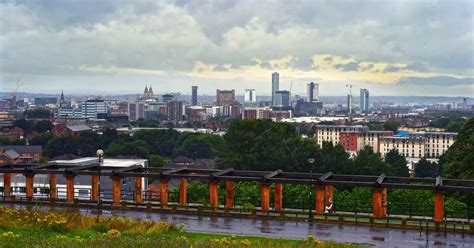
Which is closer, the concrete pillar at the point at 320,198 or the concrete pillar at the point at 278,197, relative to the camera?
the concrete pillar at the point at 320,198

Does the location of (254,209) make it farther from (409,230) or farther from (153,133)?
(153,133)

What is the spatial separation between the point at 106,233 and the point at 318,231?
10478 millimetres

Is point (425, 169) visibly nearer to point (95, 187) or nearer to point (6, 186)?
point (95, 187)

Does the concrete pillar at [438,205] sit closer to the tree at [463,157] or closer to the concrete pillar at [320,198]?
the concrete pillar at [320,198]

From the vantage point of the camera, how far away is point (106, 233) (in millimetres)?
25406

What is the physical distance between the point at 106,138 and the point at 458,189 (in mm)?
127838

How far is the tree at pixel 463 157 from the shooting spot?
57487 mm

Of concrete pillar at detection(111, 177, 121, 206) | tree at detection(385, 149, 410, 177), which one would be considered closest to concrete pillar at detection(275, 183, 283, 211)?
concrete pillar at detection(111, 177, 121, 206)

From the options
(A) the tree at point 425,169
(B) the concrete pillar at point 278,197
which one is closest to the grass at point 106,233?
(B) the concrete pillar at point 278,197

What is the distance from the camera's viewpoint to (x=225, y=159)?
8375cm

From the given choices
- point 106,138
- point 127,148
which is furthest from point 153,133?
point 127,148

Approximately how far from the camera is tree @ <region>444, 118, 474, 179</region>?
57.5m

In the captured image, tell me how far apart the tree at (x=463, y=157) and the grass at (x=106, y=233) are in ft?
109

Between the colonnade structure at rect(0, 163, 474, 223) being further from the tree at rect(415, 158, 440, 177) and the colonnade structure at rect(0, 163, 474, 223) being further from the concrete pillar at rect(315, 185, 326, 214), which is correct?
the tree at rect(415, 158, 440, 177)
